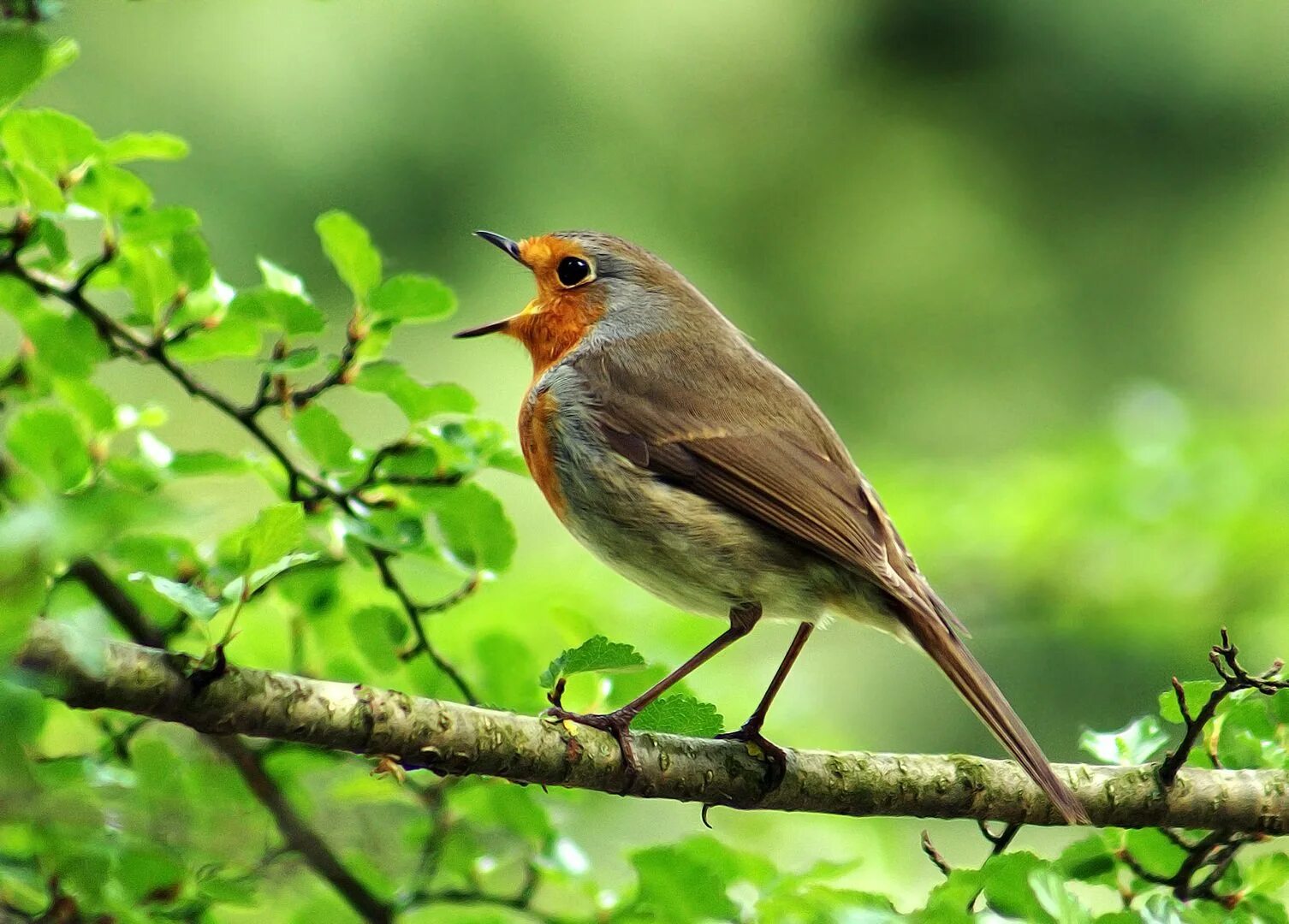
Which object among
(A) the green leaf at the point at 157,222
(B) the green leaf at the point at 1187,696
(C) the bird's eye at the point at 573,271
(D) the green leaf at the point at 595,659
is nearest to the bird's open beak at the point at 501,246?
(C) the bird's eye at the point at 573,271

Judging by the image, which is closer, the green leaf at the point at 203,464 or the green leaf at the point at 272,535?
the green leaf at the point at 272,535

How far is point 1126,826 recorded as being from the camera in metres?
2.42

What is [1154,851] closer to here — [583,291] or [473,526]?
[473,526]

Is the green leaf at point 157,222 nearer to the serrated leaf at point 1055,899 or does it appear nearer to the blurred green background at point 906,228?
the serrated leaf at point 1055,899

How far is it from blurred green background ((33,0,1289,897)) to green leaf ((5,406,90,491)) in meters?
2.15

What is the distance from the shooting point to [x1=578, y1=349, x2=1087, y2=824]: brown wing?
301cm

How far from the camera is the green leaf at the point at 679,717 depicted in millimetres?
2332

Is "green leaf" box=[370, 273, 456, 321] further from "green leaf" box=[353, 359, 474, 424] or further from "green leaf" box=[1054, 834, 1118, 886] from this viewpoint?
"green leaf" box=[1054, 834, 1118, 886]

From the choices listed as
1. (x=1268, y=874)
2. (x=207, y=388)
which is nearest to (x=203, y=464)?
(x=207, y=388)

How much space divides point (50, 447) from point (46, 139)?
0.63m

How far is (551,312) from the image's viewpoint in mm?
3729

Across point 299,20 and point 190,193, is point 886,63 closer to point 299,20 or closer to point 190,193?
point 299,20

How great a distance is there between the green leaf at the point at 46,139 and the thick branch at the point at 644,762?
0.95 m

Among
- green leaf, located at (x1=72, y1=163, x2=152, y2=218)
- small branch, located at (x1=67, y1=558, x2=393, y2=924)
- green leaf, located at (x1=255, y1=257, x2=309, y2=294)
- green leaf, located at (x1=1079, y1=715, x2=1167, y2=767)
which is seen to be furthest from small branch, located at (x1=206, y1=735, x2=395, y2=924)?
green leaf, located at (x1=1079, y1=715, x2=1167, y2=767)
